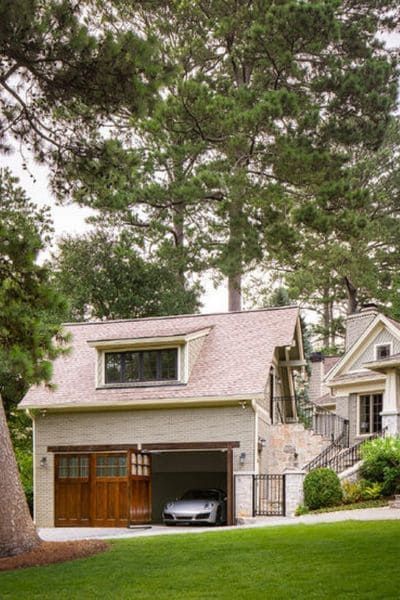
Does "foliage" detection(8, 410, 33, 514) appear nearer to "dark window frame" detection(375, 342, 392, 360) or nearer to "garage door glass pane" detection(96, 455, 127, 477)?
"garage door glass pane" detection(96, 455, 127, 477)

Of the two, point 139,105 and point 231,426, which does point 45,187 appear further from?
point 231,426

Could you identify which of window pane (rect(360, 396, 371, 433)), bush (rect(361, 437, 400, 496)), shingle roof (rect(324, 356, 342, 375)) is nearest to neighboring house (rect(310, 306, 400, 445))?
window pane (rect(360, 396, 371, 433))

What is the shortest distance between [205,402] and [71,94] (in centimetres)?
1248

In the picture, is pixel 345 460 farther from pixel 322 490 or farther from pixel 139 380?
pixel 139 380

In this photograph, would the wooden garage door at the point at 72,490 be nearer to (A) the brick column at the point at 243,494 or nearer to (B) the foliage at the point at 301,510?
(A) the brick column at the point at 243,494

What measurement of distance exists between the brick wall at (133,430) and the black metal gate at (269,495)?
0.61 meters

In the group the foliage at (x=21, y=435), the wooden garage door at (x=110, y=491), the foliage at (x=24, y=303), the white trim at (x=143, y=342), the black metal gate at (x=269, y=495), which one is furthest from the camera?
the foliage at (x=21, y=435)

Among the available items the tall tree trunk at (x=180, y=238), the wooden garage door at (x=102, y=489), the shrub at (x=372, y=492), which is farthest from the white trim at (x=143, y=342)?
the tall tree trunk at (x=180, y=238)

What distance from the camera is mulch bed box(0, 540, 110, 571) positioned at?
14.6m

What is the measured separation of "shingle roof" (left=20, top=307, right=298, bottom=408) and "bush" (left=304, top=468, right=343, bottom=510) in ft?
9.81

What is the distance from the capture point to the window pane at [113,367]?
27.5 metres

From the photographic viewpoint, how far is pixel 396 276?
43.9 metres

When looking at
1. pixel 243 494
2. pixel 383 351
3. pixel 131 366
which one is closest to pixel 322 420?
pixel 383 351

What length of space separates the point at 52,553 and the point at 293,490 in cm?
911
